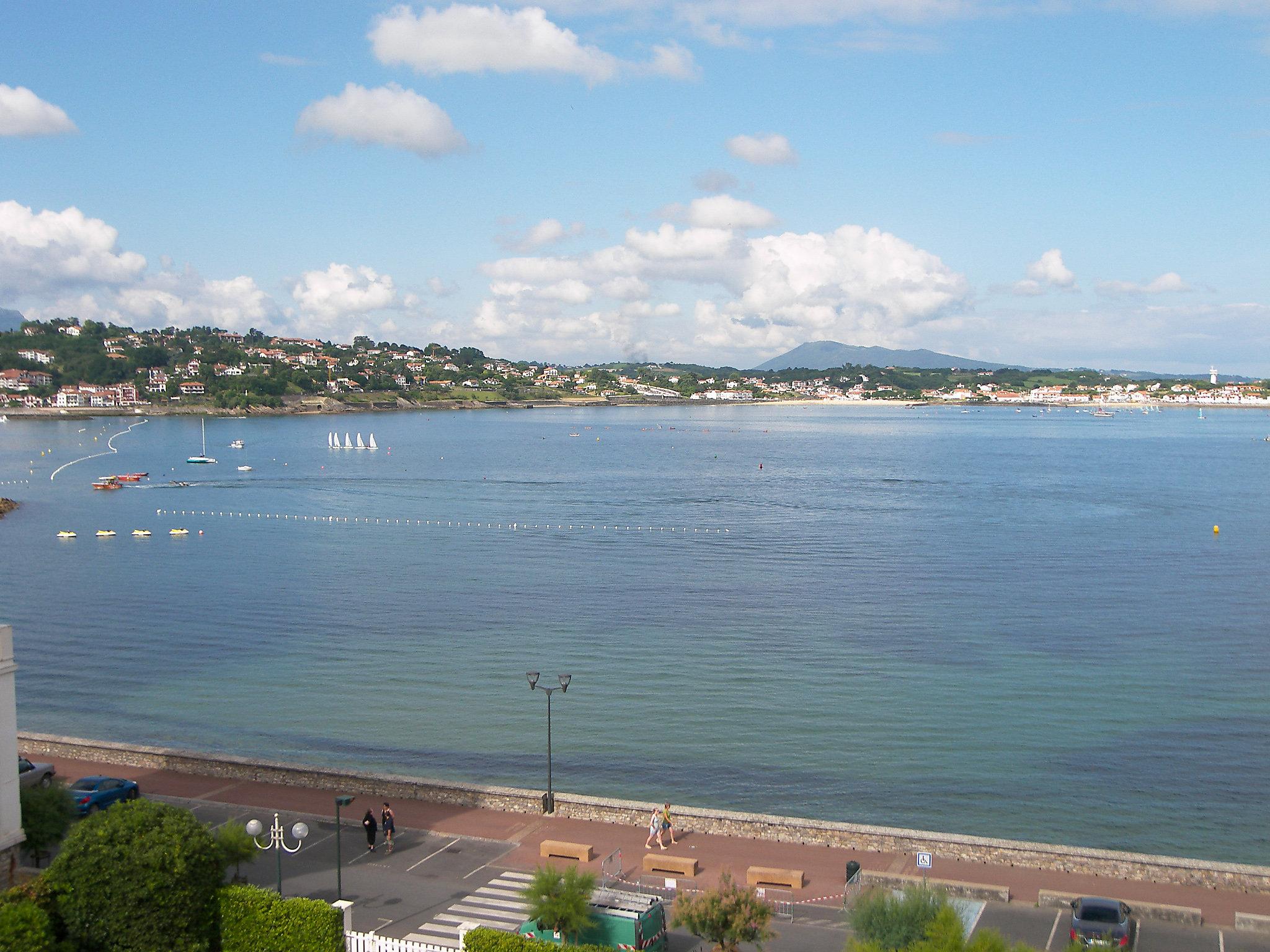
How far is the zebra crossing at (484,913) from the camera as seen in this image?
43.0 ft

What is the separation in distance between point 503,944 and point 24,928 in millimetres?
4522

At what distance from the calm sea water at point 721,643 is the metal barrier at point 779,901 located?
21.2 ft

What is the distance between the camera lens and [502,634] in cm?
3528

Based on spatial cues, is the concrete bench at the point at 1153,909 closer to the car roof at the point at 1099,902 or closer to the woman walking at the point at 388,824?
the car roof at the point at 1099,902

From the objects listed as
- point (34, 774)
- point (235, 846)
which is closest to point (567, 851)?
point (235, 846)

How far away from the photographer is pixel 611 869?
50.1 feet

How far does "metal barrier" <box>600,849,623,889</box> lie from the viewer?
14.8 meters

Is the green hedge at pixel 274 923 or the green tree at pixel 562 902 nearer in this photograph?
the green hedge at pixel 274 923

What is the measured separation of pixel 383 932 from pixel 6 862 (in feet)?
14.5

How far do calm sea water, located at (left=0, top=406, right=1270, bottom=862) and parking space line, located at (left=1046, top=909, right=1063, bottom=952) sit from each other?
249 inches

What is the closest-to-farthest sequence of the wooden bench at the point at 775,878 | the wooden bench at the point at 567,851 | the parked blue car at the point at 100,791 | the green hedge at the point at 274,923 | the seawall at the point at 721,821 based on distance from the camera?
the green hedge at the point at 274,923, the wooden bench at the point at 775,878, the seawall at the point at 721,821, the wooden bench at the point at 567,851, the parked blue car at the point at 100,791

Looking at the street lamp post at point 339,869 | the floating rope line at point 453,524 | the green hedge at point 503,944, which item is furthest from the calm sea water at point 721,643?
the green hedge at point 503,944

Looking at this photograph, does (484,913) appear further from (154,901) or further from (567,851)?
(154,901)

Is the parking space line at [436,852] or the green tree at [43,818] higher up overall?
the green tree at [43,818]
